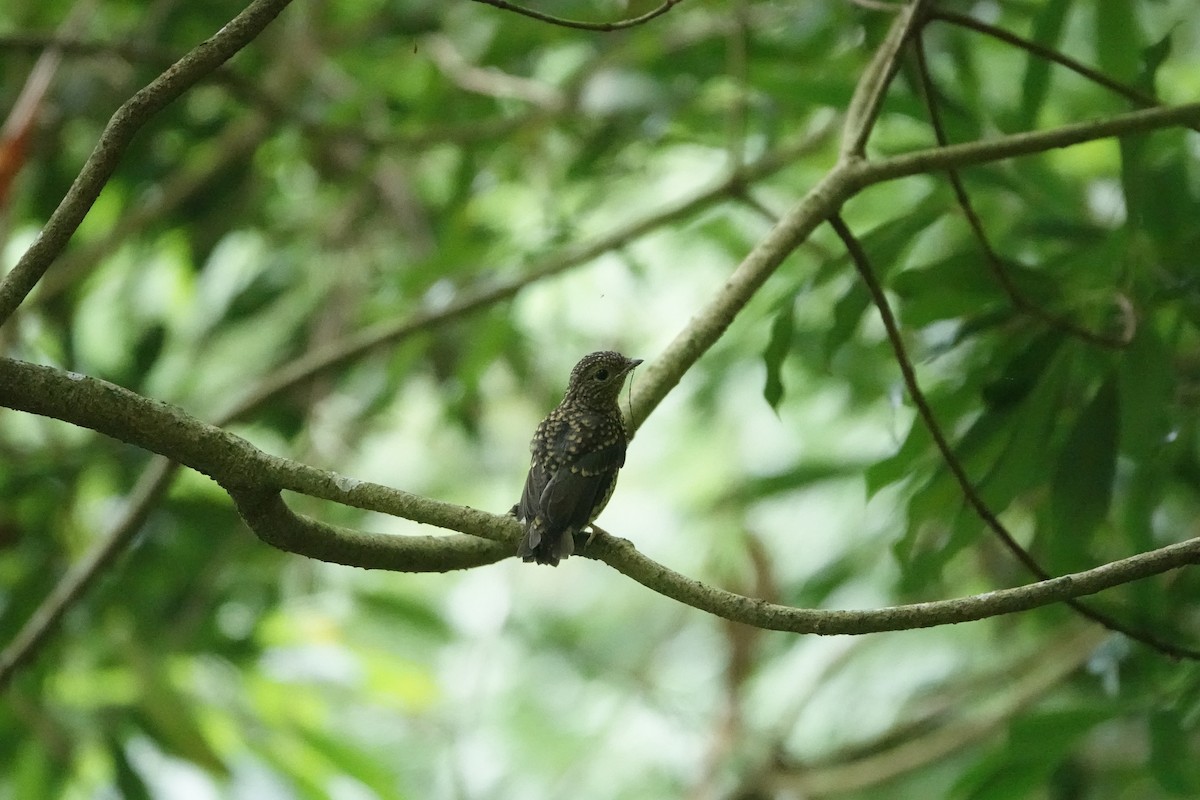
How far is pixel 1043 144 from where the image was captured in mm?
2502

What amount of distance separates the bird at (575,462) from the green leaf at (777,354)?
0.28 m

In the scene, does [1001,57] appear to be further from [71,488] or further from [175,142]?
[71,488]

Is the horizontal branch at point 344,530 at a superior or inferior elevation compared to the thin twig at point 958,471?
inferior

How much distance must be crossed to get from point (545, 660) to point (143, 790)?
2275 millimetres

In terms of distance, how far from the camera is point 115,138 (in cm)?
176

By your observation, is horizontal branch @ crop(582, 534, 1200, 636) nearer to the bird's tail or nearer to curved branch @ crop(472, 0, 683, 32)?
the bird's tail

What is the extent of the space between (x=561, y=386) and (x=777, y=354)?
298cm

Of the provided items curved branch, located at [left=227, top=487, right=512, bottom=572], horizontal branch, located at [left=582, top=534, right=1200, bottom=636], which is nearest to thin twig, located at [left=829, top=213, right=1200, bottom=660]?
horizontal branch, located at [left=582, top=534, right=1200, bottom=636]

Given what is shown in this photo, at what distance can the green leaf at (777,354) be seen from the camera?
2.68m

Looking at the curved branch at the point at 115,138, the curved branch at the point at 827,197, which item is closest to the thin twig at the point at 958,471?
the curved branch at the point at 827,197

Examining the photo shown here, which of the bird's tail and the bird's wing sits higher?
the bird's wing

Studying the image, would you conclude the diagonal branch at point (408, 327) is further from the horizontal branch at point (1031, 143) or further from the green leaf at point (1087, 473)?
the green leaf at point (1087, 473)

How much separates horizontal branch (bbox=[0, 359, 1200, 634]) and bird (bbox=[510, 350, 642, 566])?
0.22 metres

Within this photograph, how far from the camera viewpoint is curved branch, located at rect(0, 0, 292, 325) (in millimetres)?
1657
